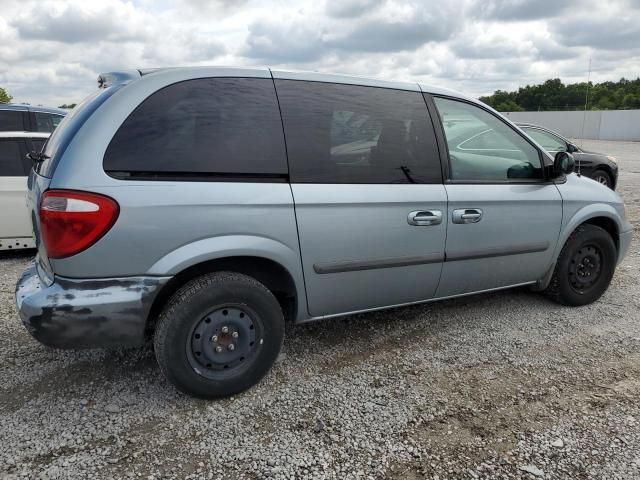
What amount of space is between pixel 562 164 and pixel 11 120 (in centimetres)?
612

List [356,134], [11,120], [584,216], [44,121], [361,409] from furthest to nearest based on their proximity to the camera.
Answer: [44,121] → [11,120] → [584,216] → [356,134] → [361,409]

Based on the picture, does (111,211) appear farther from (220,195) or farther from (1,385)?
(1,385)

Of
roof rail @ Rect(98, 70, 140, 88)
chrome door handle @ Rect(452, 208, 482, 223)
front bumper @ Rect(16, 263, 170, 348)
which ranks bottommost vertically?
front bumper @ Rect(16, 263, 170, 348)

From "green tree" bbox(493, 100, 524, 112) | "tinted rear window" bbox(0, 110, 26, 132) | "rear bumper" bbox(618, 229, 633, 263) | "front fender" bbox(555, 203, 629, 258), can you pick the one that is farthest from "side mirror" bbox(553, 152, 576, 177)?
"green tree" bbox(493, 100, 524, 112)

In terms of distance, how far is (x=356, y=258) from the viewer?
3.01 meters

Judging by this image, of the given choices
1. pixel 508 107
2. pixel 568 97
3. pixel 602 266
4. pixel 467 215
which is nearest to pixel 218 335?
pixel 467 215

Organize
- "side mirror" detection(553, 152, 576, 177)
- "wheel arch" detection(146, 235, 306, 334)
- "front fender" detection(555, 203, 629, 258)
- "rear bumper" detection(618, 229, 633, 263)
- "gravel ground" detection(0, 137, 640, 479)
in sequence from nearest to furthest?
"gravel ground" detection(0, 137, 640, 479) < "wheel arch" detection(146, 235, 306, 334) < "side mirror" detection(553, 152, 576, 177) < "front fender" detection(555, 203, 629, 258) < "rear bumper" detection(618, 229, 633, 263)

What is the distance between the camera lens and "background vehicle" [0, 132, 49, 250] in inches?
211

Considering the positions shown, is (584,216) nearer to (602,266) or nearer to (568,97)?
(602,266)

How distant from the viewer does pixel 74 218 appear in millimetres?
2334

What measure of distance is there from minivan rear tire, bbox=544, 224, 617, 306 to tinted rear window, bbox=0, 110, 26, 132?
6065mm

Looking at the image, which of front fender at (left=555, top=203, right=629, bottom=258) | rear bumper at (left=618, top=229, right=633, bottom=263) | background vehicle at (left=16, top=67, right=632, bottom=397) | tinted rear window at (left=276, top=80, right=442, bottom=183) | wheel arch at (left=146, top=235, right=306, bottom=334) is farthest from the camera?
rear bumper at (left=618, top=229, right=633, bottom=263)

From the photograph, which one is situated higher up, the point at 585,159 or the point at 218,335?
the point at 218,335

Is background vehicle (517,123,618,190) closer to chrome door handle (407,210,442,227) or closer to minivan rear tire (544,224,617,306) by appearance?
minivan rear tire (544,224,617,306)
